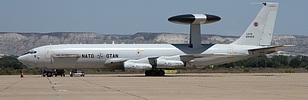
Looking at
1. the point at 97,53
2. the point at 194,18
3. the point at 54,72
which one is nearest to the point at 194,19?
the point at 194,18

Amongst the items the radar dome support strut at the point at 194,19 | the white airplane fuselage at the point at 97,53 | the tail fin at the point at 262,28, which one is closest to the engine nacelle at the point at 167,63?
the white airplane fuselage at the point at 97,53

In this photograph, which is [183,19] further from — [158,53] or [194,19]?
[158,53]

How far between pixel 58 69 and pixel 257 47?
17.4 metres

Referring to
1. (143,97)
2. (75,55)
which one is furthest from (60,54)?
(143,97)

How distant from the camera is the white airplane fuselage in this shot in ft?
179

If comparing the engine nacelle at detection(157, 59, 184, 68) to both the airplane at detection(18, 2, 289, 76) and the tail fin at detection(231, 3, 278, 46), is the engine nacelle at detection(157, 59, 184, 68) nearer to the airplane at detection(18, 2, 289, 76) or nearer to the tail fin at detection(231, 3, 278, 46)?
the airplane at detection(18, 2, 289, 76)

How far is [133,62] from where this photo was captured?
5450 centimetres

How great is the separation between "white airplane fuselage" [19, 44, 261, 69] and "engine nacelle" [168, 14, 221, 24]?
118 inches

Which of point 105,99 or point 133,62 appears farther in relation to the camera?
point 133,62

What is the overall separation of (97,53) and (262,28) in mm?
14603

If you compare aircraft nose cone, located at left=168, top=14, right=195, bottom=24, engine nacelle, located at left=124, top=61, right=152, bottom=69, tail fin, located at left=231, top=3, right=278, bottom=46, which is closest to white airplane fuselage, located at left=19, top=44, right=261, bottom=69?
engine nacelle, located at left=124, top=61, right=152, bottom=69

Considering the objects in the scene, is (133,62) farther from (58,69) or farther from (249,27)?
(249,27)

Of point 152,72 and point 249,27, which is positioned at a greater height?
point 249,27

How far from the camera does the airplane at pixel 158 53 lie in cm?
5444
